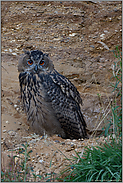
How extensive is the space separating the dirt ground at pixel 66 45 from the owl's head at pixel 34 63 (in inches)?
44.9

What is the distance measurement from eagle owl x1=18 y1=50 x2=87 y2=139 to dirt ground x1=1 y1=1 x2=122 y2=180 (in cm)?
51

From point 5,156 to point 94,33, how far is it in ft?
18.6

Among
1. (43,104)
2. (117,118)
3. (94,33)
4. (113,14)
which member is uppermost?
(113,14)

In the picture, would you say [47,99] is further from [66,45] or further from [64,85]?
[66,45]

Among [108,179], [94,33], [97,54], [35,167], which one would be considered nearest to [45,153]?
[35,167]

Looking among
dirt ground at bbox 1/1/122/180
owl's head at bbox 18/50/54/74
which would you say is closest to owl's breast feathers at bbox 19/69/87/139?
owl's head at bbox 18/50/54/74

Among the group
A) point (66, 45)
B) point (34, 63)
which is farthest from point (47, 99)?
point (66, 45)

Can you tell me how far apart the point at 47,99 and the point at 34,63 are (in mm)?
734

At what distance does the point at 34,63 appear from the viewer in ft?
13.8

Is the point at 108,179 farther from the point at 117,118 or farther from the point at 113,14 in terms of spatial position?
the point at 113,14

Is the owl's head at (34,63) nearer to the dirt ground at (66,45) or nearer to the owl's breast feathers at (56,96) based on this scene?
the owl's breast feathers at (56,96)

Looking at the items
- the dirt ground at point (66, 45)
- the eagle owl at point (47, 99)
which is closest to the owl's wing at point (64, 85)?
the eagle owl at point (47, 99)

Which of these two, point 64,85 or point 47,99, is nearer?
point 47,99

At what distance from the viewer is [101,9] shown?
8195 millimetres
